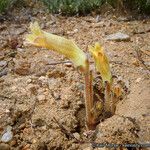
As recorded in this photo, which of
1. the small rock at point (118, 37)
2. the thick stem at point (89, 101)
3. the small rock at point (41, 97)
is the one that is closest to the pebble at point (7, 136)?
the small rock at point (41, 97)

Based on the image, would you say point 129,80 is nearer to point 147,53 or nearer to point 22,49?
point 147,53

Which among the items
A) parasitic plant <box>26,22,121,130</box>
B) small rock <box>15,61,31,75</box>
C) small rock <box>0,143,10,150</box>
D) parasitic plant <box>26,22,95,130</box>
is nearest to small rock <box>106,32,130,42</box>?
small rock <box>15,61,31,75</box>

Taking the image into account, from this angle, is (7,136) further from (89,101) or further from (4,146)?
(89,101)

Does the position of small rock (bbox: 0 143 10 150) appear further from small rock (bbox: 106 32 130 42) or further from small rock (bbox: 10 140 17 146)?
small rock (bbox: 106 32 130 42)

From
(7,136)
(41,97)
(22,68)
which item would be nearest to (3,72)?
(22,68)

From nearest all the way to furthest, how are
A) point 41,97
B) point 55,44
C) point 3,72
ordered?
point 55,44 < point 41,97 < point 3,72
